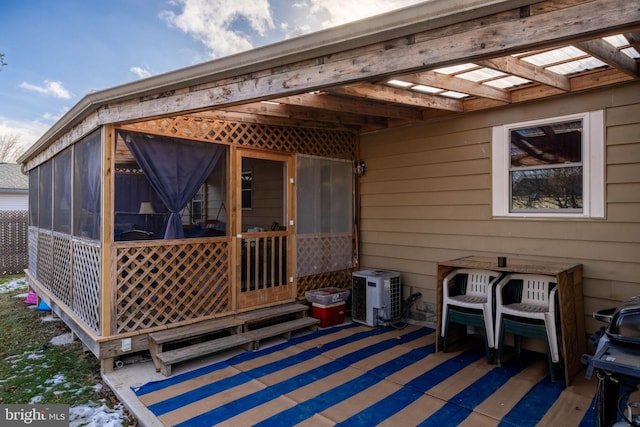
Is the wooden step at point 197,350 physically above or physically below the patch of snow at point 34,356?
above

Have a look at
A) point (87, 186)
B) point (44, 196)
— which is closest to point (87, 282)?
point (87, 186)

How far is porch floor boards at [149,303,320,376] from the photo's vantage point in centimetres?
359

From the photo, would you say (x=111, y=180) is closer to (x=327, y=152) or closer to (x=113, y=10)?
(x=327, y=152)

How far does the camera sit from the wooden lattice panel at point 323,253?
5.12m

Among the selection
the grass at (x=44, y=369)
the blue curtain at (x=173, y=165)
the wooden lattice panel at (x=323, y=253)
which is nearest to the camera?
the grass at (x=44, y=369)

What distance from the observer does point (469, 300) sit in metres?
3.89

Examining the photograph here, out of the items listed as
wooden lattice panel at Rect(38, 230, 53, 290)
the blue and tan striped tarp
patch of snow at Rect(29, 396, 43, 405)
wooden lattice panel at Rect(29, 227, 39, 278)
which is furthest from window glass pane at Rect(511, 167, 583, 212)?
wooden lattice panel at Rect(29, 227, 39, 278)

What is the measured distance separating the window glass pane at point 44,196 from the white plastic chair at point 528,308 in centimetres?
642

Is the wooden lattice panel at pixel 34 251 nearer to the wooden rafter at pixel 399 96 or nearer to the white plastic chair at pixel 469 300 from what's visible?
the wooden rafter at pixel 399 96

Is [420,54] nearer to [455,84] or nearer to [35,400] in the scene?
[455,84]

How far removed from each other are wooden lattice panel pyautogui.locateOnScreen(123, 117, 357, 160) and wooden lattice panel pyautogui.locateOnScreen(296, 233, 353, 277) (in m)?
1.17

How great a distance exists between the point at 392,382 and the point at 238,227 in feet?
7.75

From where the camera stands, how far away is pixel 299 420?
267cm

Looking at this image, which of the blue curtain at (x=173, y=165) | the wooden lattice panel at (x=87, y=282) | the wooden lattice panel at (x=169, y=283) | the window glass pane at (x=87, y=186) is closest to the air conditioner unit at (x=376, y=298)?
the wooden lattice panel at (x=169, y=283)
